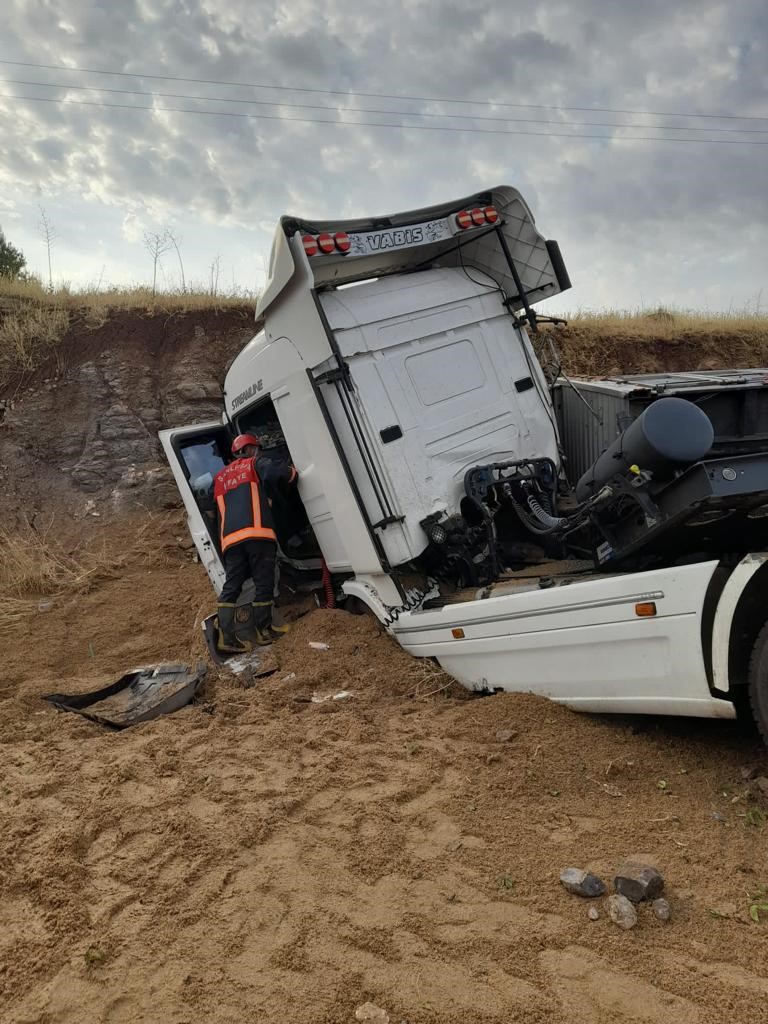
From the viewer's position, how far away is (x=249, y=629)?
18.6ft

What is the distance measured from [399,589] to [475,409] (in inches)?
→ 50.6

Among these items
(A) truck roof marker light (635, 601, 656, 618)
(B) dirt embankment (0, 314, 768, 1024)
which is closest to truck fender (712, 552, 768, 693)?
Answer: (A) truck roof marker light (635, 601, 656, 618)

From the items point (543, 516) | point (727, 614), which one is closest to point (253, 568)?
point (543, 516)

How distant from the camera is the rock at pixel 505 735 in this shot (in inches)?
139

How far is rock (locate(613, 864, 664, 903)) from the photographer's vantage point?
2.31m

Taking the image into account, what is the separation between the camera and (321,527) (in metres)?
5.29

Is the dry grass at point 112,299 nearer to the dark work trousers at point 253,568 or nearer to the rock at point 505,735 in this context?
the dark work trousers at point 253,568

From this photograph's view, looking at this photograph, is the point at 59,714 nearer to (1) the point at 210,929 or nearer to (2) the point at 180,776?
(2) the point at 180,776

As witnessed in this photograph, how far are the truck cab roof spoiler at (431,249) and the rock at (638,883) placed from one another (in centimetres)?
352

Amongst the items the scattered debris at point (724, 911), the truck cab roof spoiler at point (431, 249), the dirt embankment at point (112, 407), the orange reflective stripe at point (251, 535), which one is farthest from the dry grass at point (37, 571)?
the scattered debris at point (724, 911)

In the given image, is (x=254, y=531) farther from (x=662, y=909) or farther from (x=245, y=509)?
(x=662, y=909)

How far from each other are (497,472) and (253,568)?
6.79 feet

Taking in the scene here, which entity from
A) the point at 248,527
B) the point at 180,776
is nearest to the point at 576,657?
the point at 180,776

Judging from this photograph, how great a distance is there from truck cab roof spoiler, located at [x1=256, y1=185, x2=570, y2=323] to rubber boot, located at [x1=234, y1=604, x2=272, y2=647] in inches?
86.8
